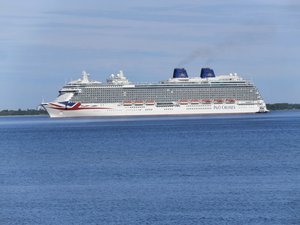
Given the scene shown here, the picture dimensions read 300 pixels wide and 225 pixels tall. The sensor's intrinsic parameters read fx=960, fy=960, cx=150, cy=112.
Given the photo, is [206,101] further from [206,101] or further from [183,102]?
[183,102]

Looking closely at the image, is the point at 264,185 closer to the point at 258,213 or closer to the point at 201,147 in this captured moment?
the point at 258,213

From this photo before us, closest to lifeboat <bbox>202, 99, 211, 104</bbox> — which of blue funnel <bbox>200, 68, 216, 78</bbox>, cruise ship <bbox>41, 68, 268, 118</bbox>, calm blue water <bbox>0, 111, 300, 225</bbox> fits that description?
cruise ship <bbox>41, 68, 268, 118</bbox>

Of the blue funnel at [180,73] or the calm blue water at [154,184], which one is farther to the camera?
the blue funnel at [180,73]

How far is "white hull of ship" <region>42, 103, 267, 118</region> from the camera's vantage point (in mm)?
113312

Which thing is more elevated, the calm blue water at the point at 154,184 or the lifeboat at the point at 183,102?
the lifeboat at the point at 183,102

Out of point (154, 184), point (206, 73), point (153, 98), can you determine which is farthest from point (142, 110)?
point (154, 184)

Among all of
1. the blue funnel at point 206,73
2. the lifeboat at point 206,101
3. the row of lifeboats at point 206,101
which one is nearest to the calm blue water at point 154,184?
the row of lifeboats at point 206,101

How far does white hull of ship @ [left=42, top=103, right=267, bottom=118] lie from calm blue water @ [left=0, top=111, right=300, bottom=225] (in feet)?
195

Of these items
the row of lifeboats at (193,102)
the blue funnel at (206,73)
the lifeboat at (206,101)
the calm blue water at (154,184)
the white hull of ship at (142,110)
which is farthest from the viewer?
the blue funnel at (206,73)

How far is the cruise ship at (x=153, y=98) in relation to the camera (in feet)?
372

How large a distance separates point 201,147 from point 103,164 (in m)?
11.2

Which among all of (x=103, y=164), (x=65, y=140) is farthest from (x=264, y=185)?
(x=65, y=140)

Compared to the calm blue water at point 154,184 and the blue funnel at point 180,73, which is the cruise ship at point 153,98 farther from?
the calm blue water at point 154,184

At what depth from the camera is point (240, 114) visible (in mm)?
119438
